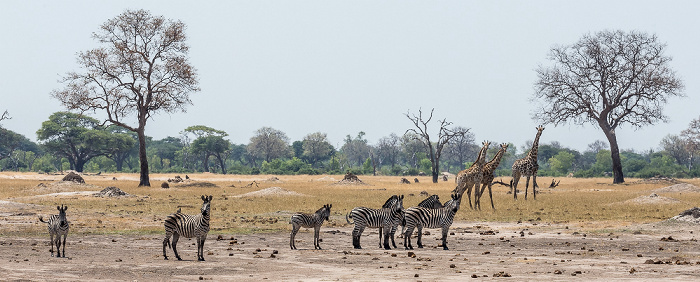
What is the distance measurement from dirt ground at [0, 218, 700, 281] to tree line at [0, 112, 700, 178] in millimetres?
69968

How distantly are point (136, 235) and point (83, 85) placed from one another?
38.8 metres

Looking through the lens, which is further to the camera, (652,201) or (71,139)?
(71,139)

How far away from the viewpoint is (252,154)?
584 ft

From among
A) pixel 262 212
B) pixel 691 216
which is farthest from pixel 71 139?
pixel 691 216

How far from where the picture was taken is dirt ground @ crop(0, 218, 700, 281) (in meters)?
15.7

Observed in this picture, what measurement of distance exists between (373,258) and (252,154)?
161 meters

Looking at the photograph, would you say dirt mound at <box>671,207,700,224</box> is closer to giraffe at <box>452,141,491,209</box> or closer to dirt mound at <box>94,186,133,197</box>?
giraffe at <box>452,141,491,209</box>

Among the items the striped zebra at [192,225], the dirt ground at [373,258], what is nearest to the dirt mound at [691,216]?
the dirt ground at [373,258]

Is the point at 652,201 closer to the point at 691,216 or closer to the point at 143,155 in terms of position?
the point at 691,216

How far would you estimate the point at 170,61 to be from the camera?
6328 centimetres

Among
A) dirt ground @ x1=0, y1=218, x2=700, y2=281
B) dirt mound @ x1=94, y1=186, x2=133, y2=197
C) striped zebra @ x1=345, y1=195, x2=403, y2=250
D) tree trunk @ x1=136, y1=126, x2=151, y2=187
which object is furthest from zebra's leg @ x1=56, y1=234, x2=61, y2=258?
tree trunk @ x1=136, y1=126, x2=151, y2=187

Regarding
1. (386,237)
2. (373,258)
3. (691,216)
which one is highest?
(691,216)

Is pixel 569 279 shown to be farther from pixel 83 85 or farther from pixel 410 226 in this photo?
pixel 83 85

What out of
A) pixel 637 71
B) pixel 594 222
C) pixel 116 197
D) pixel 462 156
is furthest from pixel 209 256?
pixel 462 156
